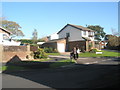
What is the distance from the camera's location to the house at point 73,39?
1722 inches

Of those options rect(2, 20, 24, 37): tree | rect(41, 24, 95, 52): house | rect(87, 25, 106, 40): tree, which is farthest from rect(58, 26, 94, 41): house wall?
rect(87, 25, 106, 40): tree

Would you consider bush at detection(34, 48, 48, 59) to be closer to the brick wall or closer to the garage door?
the brick wall

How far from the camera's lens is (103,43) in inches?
3295

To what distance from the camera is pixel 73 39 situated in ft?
155

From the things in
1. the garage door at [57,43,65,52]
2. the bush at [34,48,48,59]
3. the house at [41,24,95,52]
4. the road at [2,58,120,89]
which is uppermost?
the house at [41,24,95,52]

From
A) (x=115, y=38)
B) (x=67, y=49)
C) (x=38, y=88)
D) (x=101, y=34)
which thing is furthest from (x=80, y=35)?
(x=101, y=34)

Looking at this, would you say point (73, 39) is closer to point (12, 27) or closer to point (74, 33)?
point (74, 33)

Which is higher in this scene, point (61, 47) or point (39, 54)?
point (61, 47)

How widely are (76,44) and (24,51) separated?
79.9ft

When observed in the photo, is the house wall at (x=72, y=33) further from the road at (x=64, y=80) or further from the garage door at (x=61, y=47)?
the road at (x=64, y=80)

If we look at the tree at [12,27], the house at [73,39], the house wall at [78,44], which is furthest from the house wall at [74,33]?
the tree at [12,27]

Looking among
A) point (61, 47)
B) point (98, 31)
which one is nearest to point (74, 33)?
point (61, 47)

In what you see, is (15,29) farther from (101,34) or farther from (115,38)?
(101,34)

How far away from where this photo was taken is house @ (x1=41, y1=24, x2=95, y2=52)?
143 ft
